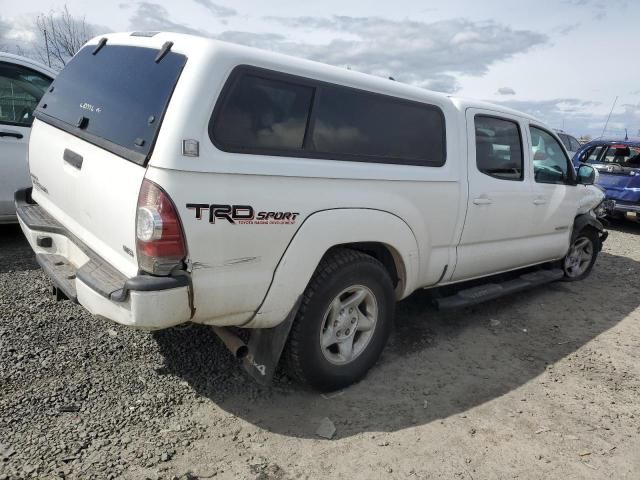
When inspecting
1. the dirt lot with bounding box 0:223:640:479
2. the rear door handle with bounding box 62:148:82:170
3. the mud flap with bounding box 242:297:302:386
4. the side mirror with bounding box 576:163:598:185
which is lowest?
the dirt lot with bounding box 0:223:640:479

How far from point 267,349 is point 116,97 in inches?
65.5

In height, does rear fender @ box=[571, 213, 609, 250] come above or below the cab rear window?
below

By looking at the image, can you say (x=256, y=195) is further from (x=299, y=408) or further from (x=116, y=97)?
(x=299, y=408)

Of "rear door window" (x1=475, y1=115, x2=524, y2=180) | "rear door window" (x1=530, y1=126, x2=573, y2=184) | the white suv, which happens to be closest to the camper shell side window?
"rear door window" (x1=475, y1=115, x2=524, y2=180)

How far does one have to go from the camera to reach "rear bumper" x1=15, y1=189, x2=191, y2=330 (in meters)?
2.27

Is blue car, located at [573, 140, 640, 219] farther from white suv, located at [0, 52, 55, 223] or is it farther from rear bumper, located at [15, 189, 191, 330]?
white suv, located at [0, 52, 55, 223]

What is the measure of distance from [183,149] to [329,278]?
1.13 metres

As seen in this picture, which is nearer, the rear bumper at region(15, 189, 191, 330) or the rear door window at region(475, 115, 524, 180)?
the rear bumper at region(15, 189, 191, 330)

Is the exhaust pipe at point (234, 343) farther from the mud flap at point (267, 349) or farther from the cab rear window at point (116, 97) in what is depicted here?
the cab rear window at point (116, 97)

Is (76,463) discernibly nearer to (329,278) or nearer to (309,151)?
(329,278)

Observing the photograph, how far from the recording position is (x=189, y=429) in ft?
8.78

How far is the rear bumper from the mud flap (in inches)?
23.3

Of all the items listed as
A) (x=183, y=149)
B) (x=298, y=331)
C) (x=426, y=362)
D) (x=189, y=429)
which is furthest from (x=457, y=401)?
(x=183, y=149)

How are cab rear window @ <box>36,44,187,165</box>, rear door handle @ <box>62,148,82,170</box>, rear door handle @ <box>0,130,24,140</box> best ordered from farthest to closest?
rear door handle @ <box>0,130,24,140</box>
rear door handle @ <box>62,148,82,170</box>
cab rear window @ <box>36,44,187,165</box>
